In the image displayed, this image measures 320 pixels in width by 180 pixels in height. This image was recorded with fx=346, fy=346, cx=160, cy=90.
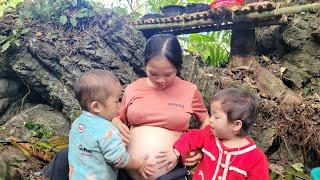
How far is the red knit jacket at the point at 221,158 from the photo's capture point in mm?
2418

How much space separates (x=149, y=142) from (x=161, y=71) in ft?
1.93

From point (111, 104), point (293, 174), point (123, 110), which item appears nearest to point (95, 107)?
point (111, 104)

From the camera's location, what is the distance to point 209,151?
103 inches

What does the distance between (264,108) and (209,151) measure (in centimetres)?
247

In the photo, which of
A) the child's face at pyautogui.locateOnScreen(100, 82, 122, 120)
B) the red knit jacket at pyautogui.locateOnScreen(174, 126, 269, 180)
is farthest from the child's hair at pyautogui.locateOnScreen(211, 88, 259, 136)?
the child's face at pyautogui.locateOnScreen(100, 82, 122, 120)

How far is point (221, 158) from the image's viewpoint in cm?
252

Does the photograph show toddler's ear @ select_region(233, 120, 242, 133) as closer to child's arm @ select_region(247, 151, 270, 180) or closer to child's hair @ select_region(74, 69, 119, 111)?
child's arm @ select_region(247, 151, 270, 180)

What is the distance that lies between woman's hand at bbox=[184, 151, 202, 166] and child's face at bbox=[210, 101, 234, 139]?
0.28m

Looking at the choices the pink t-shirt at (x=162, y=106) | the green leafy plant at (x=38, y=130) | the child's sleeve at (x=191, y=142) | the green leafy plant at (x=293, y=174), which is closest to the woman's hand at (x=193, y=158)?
the child's sleeve at (x=191, y=142)

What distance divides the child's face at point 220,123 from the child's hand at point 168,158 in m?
0.41

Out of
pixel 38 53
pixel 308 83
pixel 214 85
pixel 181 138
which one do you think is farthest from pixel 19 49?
pixel 308 83

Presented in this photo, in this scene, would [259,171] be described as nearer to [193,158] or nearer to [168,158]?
[193,158]

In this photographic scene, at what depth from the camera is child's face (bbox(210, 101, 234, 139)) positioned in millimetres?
2471

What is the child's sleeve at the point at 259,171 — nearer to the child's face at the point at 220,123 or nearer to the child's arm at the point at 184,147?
the child's face at the point at 220,123
